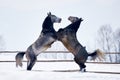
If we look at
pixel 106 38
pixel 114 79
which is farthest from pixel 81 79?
pixel 106 38

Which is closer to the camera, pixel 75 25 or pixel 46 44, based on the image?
pixel 46 44

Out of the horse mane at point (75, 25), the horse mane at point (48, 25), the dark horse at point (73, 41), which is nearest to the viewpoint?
the horse mane at point (48, 25)

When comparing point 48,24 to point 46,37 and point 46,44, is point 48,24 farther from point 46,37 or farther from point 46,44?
point 46,44

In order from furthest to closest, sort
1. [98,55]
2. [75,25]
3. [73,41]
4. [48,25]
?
1. [98,55]
2. [75,25]
3. [73,41]
4. [48,25]

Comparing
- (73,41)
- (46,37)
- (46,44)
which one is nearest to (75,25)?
(73,41)

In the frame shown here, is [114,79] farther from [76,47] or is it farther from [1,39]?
[1,39]

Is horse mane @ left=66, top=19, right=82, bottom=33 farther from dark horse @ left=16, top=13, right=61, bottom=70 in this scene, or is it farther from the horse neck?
the horse neck

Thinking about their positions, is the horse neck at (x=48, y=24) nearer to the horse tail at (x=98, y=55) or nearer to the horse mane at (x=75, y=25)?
the horse mane at (x=75, y=25)

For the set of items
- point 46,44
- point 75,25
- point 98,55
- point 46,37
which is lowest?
point 98,55

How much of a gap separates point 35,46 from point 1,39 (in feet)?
248

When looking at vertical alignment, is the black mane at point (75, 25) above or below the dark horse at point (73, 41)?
above

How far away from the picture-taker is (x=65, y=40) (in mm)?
10219

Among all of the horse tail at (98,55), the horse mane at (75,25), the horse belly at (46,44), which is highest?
the horse mane at (75,25)

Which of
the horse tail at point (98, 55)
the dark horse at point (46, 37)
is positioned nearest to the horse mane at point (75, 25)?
the dark horse at point (46, 37)
